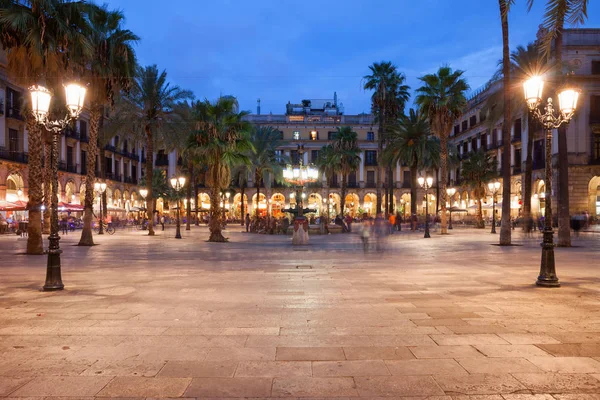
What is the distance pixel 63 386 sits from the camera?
4047 mm

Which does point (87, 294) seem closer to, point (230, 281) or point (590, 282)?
point (230, 281)

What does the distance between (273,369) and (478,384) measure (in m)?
1.87

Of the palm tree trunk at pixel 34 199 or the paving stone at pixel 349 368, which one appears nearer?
the paving stone at pixel 349 368

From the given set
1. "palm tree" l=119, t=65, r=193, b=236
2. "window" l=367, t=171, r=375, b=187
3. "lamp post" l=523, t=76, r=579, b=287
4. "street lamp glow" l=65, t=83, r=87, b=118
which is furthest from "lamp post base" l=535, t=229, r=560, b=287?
"window" l=367, t=171, r=375, b=187

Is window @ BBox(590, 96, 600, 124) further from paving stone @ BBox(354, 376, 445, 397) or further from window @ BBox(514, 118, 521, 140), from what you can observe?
paving stone @ BBox(354, 376, 445, 397)

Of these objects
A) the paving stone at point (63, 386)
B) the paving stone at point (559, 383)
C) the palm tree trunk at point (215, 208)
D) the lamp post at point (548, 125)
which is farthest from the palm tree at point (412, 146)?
the paving stone at point (63, 386)

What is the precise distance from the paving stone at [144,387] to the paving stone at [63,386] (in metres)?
0.11

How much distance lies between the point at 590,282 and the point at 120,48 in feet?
62.8

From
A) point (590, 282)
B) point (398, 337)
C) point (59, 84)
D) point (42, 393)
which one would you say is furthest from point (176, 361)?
point (59, 84)

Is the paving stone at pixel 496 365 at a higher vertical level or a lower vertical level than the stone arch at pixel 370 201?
lower

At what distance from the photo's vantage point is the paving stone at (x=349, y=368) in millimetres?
4359

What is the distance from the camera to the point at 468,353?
16.0 ft

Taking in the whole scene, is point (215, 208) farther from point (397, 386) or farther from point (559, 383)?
point (559, 383)

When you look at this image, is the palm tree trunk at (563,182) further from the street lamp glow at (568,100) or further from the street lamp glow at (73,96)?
the street lamp glow at (73,96)
